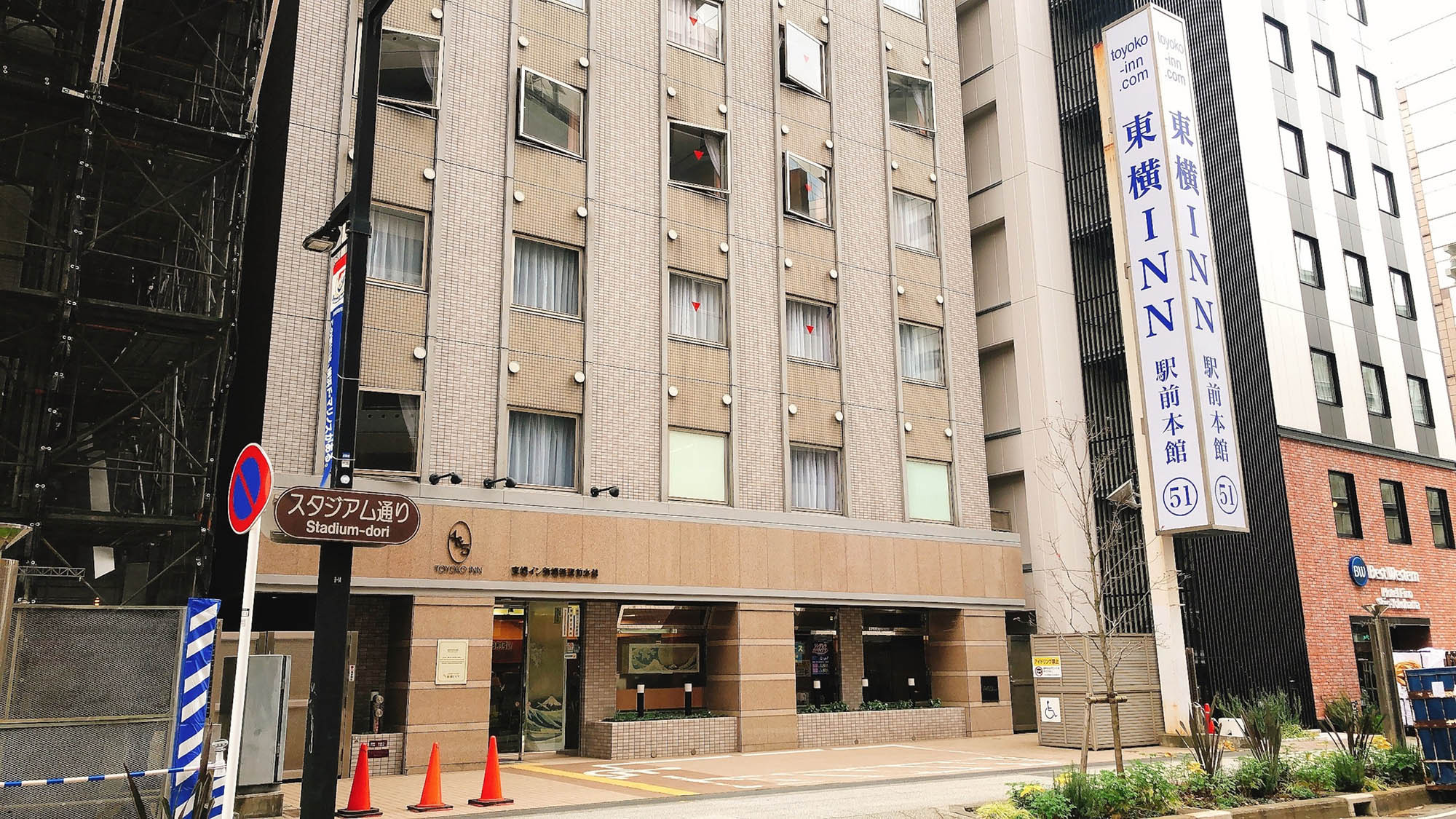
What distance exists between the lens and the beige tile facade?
19859 millimetres

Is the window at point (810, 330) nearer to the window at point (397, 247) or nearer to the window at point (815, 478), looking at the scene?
the window at point (815, 478)

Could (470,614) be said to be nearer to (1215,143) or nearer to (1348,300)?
(1215,143)

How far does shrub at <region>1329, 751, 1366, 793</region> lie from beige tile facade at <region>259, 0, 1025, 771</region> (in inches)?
452

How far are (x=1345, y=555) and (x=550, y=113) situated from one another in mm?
25350

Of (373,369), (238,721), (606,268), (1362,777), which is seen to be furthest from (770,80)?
(238,721)

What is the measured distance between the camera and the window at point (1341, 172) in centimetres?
3584

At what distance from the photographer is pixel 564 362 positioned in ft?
72.5

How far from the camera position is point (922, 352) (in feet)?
94.2

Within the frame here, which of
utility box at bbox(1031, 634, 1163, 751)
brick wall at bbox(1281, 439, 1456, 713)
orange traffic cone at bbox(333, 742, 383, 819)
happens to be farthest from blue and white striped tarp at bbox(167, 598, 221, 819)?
brick wall at bbox(1281, 439, 1456, 713)

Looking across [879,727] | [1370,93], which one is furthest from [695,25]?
[1370,93]

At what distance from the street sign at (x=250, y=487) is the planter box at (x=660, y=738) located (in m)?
13.4

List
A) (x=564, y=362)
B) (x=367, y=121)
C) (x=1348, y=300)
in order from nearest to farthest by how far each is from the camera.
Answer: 1. (x=367, y=121)
2. (x=564, y=362)
3. (x=1348, y=300)

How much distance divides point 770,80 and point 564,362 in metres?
10.1

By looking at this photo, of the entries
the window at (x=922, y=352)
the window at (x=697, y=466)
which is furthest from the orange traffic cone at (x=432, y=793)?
the window at (x=922, y=352)
